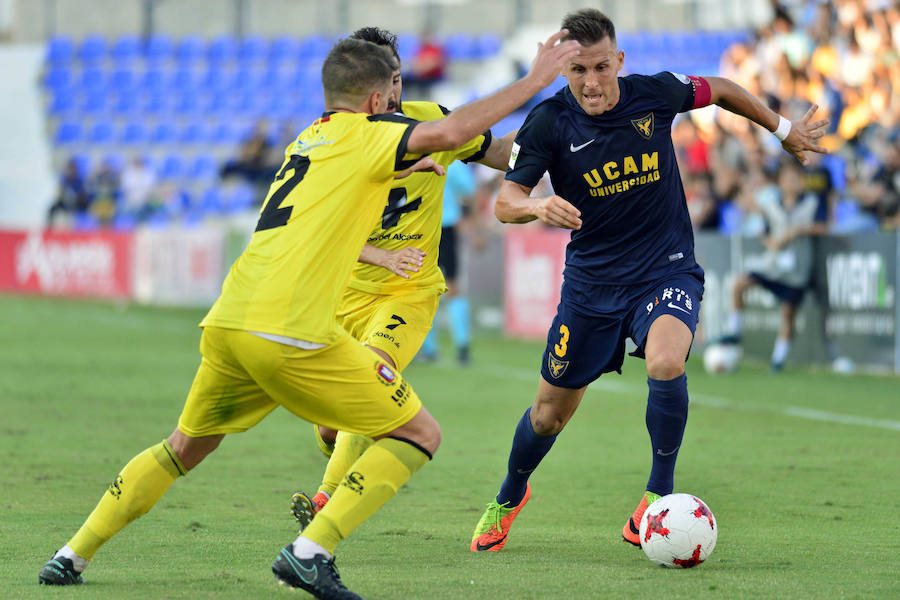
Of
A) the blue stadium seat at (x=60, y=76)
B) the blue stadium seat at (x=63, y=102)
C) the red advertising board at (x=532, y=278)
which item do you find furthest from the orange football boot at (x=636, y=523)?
the blue stadium seat at (x=60, y=76)

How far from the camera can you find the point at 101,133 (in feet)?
104

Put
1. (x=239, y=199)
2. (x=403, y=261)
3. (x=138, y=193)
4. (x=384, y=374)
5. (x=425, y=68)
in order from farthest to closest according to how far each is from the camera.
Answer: (x=239, y=199) < (x=138, y=193) < (x=425, y=68) < (x=403, y=261) < (x=384, y=374)

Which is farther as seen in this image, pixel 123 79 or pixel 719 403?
pixel 123 79

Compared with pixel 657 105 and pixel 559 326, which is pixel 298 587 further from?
pixel 657 105

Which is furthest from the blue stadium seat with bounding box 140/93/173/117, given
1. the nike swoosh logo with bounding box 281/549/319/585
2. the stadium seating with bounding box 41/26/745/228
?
the nike swoosh logo with bounding box 281/549/319/585

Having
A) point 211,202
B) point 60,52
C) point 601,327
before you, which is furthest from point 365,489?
point 60,52

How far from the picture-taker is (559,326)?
6.08 m

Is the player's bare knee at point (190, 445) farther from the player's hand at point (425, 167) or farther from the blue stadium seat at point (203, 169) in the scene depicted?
the blue stadium seat at point (203, 169)

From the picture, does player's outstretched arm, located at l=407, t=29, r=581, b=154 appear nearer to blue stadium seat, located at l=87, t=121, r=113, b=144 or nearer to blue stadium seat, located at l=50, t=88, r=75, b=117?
blue stadium seat, located at l=87, t=121, r=113, b=144

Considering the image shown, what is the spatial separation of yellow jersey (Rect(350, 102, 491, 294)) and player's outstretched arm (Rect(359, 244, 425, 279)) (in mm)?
595

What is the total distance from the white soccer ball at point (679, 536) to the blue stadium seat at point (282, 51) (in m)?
27.0

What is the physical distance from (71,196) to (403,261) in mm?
24819

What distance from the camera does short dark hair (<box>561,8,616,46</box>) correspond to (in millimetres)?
5770

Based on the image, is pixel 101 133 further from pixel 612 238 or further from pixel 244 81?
pixel 612 238
